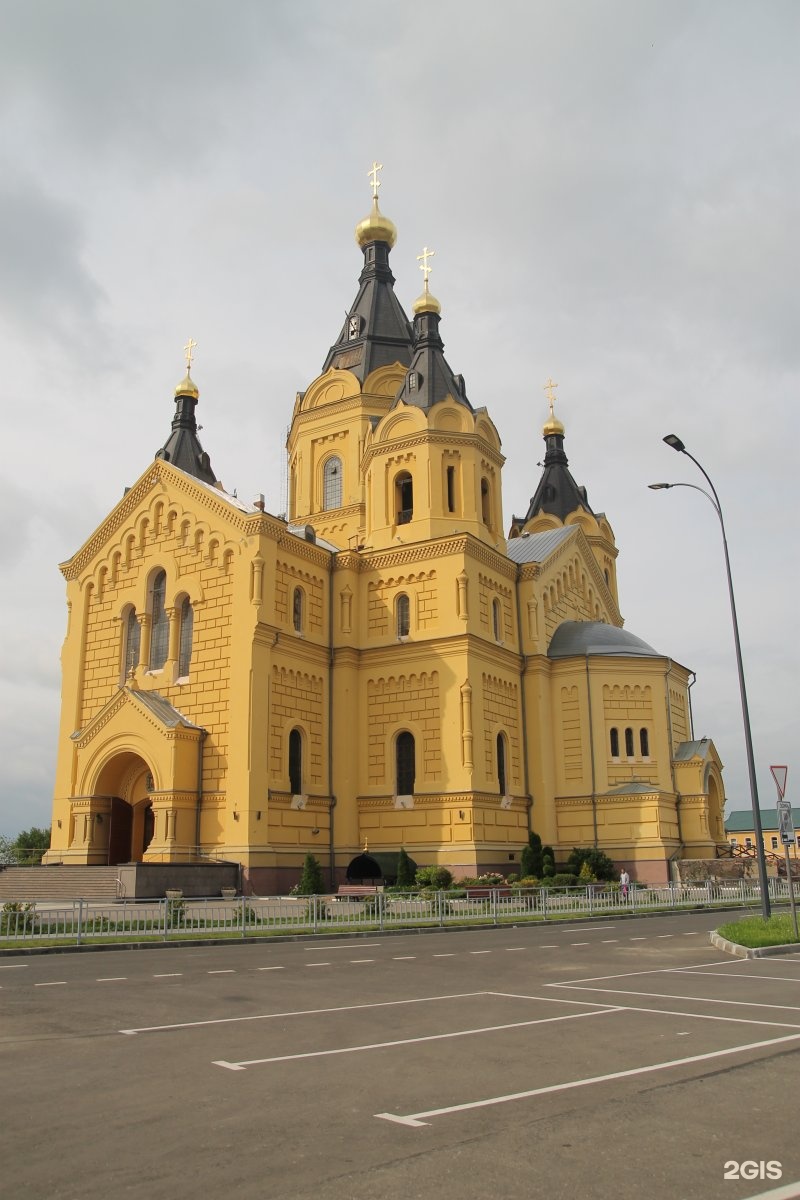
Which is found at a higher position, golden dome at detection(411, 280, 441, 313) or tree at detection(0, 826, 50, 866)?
golden dome at detection(411, 280, 441, 313)

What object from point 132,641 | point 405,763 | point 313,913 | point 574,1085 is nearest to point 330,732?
point 405,763

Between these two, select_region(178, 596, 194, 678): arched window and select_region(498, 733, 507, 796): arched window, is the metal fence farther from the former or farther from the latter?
select_region(178, 596, 194, 678): arched window

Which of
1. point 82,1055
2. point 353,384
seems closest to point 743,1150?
Answer: point 82,1055

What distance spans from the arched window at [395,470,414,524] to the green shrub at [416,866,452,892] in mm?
13251

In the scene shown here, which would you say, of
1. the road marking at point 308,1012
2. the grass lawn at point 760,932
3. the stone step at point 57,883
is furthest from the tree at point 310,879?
the road marking at point 308,1012

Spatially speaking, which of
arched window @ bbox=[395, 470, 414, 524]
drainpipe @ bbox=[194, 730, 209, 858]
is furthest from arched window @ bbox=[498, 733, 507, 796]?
drainpipe @ bbox=[194, 730, 209, 858]

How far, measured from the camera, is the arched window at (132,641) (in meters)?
37.1

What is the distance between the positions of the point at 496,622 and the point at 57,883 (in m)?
17.6

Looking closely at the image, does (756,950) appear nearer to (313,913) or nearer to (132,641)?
(313,913)

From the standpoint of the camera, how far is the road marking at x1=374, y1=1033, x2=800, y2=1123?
245 inches

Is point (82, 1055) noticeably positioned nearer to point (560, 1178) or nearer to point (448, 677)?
point (560, 1178)

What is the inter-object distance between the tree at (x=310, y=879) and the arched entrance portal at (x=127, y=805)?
639cm

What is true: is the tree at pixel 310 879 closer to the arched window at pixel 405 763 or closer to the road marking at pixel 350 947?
the arched window at pixel 405 763

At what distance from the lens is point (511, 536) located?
54.0 metres
